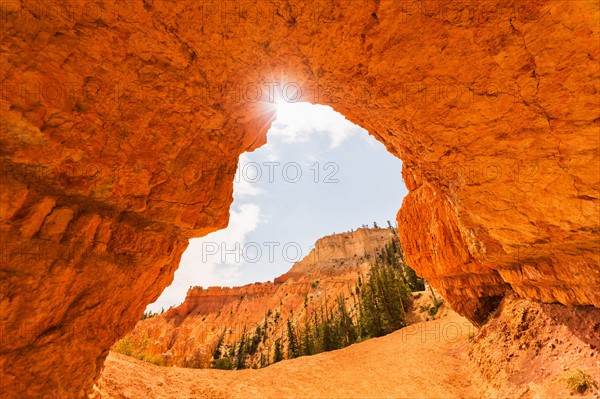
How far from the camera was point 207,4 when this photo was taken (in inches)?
157

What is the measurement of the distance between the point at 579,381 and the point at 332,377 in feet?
37.1

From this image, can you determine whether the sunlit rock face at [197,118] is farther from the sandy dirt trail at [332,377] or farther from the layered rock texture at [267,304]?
the layered rock texture at [267,304]

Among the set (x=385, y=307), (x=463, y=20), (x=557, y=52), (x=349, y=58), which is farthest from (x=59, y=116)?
(x=385, y=307)

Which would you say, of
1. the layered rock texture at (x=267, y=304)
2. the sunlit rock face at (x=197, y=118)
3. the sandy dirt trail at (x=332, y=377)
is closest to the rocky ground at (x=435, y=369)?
the sandy dirt trail at (x=332, y=377)

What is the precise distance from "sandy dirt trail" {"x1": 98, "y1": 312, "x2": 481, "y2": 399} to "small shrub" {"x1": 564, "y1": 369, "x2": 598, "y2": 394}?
5266mm

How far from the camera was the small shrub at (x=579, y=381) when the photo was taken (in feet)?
18.6

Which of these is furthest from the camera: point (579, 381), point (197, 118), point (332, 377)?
point (332, 377)

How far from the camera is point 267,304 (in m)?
75.2

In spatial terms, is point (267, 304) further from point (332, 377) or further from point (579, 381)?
point (579, 381)

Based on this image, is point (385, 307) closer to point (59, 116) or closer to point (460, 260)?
point (460, 260)

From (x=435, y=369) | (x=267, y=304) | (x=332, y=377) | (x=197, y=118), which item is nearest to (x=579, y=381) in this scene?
(x=435, y=369)

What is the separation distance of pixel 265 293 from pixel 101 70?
89.7 m

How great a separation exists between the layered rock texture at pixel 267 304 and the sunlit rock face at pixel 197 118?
29.8m

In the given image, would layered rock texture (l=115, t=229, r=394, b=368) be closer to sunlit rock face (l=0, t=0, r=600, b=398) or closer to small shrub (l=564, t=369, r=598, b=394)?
sunlit rock face (l=0, t=0, r=600, b=398)
